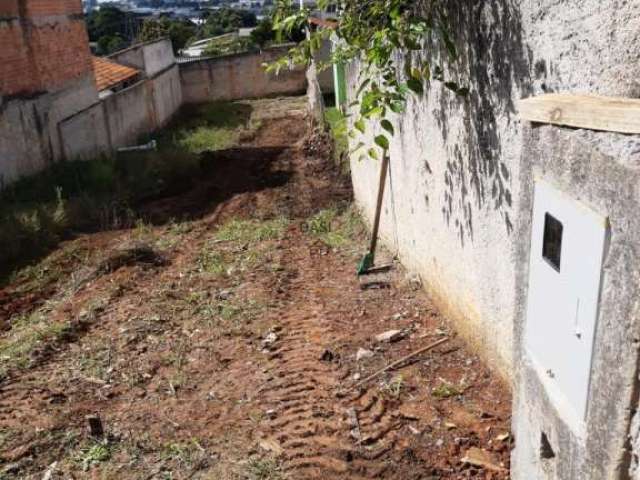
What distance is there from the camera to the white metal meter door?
193cm

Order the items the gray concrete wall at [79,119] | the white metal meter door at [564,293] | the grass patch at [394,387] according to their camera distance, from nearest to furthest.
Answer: the white metal meter door at [564,293], the grass patch at [394,387], the gray concrete wall at [79,119]

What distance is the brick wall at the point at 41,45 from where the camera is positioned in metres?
11.9

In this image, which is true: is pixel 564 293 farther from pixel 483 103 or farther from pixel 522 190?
pixel 483 103

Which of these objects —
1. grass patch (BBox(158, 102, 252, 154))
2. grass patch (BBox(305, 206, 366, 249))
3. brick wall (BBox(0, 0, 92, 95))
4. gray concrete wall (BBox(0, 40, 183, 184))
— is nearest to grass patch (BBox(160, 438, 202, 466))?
grass patch (BBox(305, 206, 366, 249))

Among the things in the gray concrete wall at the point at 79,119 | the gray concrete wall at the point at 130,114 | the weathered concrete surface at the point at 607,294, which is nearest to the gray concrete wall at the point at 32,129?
the gray concrete wall at the point at 79,119

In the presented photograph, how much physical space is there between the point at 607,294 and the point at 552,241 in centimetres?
45

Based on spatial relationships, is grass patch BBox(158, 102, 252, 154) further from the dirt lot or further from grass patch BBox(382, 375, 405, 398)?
grass patch BBox(382, 375, 405, 398)

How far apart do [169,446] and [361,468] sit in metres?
1.33

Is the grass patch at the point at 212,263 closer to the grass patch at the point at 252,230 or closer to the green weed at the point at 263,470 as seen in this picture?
the grass patch at the point at 252,230

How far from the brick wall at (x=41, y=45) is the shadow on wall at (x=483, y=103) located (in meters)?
10.0

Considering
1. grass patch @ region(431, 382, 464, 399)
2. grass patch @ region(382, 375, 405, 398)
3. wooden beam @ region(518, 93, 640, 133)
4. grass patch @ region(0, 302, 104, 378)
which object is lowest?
grass patch @ region(0, 302, 104, 378)

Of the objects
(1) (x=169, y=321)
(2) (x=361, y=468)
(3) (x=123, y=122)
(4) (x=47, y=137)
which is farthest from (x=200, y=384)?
(3) (x=123, y=122)

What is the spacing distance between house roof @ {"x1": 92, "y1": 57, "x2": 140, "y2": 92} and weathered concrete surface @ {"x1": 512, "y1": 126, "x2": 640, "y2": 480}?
16.5 meters

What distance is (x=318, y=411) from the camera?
430 cm
